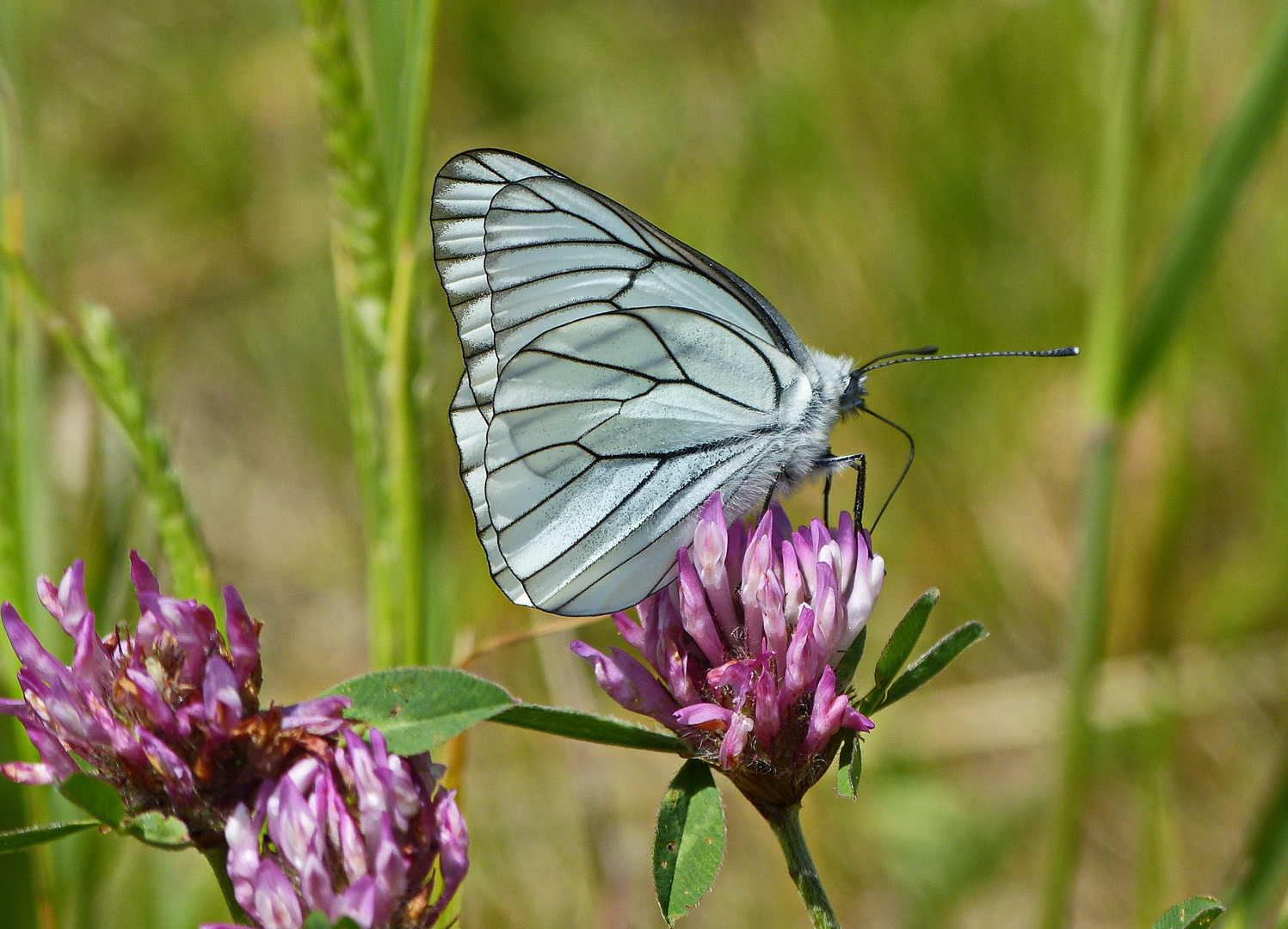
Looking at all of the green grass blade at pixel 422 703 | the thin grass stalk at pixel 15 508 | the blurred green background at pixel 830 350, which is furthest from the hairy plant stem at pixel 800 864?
the thin grass stalk at pixel 15 508

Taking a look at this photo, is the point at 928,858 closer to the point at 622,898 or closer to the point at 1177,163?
the point at 622,898

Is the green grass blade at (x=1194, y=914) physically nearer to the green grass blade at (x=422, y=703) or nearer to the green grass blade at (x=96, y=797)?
the green grass blade at (x=422, y=703)

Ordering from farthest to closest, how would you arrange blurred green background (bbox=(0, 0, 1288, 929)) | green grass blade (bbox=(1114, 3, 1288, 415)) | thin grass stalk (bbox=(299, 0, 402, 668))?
1. blurred green background (bbox=(0, 0, 1288, 929))
2. green grass blade (bbox=(1114, 3, 1288, 415))
3. thin grass stalk (bbox=(299, 0, 402, 668))

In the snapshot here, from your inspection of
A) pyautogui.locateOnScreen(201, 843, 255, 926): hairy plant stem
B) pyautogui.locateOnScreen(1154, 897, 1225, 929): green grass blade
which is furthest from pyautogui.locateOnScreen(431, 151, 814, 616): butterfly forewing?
Answer: pyautogui.locateOnScreen(1154, 897, 1225, 929): green grass blade

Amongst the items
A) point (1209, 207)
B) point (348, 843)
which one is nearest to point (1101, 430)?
point (1209, 207)

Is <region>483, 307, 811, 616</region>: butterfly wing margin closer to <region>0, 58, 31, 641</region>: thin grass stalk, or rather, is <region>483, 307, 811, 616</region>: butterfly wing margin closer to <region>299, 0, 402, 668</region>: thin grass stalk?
<region>299, 0, 402, 668</region>: thin grass stalk

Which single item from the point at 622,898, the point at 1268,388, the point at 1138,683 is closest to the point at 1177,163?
the point at 1268,388
